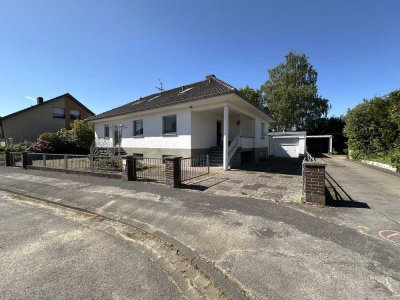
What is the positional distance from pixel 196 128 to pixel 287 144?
14.2 meters

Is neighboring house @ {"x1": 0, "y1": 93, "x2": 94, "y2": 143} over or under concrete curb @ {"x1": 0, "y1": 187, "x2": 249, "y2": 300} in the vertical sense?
over

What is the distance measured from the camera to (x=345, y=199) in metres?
6.20

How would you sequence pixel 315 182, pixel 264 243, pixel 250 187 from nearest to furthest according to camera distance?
1. pixel 264 243
2. pixel 315 182
3. pixel 250 187

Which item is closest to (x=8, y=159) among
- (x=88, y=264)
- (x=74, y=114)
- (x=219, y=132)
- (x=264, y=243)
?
(x=219, y=132)

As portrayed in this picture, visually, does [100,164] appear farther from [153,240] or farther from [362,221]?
[362,221]

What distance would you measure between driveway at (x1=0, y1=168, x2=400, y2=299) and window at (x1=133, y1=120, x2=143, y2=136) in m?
9.57

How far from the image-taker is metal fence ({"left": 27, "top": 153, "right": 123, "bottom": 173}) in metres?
9.95

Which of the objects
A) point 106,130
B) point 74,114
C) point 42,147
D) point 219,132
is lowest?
point 42,147

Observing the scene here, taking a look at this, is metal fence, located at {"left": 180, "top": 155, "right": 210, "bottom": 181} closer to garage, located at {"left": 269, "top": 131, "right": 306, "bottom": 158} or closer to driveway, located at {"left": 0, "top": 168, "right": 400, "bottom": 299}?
driveway, located at {"left": 0, "top": 168, "right": 400, "bottom": 299}

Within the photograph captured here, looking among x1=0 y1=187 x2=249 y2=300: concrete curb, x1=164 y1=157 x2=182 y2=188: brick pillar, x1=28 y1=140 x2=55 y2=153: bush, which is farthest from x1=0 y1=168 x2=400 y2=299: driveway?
x1=28 y1=140 x2=55 y2=153: bush

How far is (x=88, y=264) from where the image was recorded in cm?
316

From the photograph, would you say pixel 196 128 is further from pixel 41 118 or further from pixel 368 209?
pixel 41 118

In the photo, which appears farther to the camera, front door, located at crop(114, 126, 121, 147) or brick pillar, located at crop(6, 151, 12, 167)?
front door, located at crop(114, 126, 121, 147)

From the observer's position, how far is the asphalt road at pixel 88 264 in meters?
2.58
